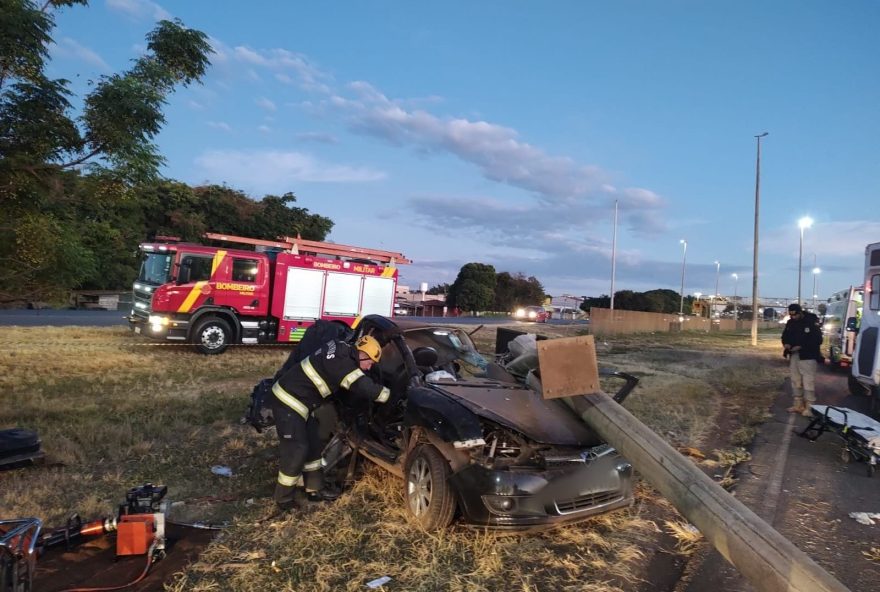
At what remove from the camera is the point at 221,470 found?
16.8 feet

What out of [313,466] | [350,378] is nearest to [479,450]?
[350,378]

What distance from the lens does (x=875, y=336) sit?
327 inches

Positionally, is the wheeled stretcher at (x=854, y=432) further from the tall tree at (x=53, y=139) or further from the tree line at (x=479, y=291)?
the tree line at (x=479, y=291)

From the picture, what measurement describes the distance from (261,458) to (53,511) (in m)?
1.81

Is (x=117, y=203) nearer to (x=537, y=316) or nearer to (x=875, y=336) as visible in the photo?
(x=875, y=336)

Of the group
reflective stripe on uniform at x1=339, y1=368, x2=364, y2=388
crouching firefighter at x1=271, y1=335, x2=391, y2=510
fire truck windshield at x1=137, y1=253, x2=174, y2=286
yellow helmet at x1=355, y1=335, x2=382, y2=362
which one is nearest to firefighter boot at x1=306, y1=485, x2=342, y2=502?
crouching firefighter at x1=271, y1=335, x2=391, y2=510

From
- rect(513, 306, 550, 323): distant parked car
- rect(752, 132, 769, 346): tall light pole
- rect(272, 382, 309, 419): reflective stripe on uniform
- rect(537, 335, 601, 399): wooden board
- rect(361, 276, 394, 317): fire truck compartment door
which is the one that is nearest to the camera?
rect(537, 335, 601, 399): wooden board

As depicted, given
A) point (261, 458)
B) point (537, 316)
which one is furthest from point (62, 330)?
point (537, 316)

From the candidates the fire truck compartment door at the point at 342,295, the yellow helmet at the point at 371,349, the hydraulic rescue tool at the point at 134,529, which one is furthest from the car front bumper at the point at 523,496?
the fire truck compartment door at the point at 342,295

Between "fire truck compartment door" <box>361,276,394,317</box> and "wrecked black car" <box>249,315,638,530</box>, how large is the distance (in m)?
10.8

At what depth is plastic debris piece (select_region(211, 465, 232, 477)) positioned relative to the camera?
16.5ft

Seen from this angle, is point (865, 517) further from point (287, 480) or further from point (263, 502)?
point (263, 502)

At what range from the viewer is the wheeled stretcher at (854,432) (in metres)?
5.74

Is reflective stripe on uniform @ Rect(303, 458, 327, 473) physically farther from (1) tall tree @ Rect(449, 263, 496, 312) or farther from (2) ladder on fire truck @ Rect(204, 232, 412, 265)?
(1) tall tree @ Rect(449, 263, 496, 312)
